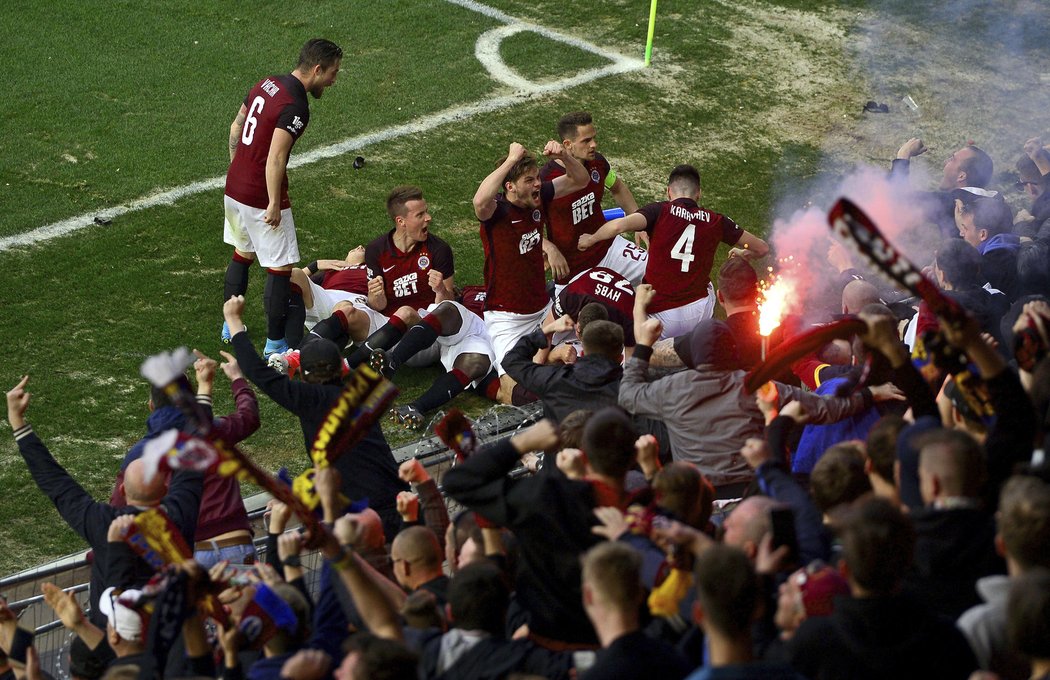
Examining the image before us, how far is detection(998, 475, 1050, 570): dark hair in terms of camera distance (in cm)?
368

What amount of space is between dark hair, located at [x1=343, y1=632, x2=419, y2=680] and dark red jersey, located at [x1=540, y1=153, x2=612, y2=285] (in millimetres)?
5926

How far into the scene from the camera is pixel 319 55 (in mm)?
9117

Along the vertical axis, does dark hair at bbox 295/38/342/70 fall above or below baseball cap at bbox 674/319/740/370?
above

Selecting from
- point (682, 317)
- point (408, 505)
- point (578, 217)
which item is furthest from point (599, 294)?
point (408, 505)

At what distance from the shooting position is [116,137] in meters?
12.3

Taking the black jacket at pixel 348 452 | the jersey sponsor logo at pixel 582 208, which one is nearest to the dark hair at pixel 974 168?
the jersey sponsor logo at pixel 582 208

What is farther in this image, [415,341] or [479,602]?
[415,341]

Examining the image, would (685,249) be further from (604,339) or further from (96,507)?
(96,507)

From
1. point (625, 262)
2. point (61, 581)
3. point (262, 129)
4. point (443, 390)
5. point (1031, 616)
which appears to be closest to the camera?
point (1031, 616)

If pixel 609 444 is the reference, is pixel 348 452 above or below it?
below

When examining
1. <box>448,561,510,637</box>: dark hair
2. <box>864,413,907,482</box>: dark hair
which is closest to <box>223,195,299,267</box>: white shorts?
<box>448,561,510,637</box>: dark hair

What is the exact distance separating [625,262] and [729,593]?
6340 mm

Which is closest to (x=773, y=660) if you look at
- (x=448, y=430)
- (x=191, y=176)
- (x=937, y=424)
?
(x=937, y=424)

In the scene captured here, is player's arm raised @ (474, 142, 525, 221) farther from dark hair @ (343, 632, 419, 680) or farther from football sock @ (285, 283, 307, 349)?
dark hair @ (343, 632, 419, 680)
